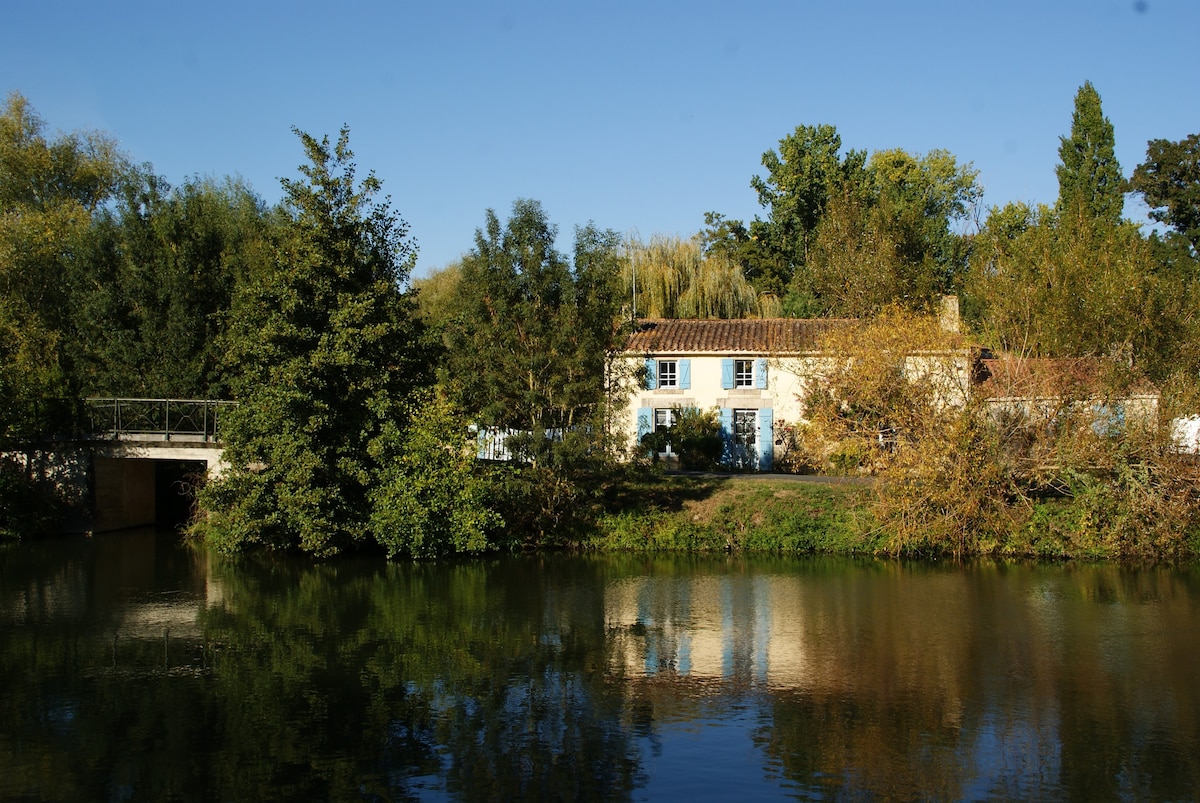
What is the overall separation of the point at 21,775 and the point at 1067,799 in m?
11.4

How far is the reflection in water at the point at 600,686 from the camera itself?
11469 millimetres

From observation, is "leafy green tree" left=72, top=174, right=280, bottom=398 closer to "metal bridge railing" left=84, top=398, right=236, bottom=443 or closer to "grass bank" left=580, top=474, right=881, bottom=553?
"metal bridge railing" left=84, top=398, right=236, bottom=443

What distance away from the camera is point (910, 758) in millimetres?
12031

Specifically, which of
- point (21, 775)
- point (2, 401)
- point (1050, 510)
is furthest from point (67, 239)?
point (1050, 510)

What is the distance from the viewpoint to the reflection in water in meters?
11.5

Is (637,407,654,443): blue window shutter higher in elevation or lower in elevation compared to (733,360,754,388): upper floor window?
lower

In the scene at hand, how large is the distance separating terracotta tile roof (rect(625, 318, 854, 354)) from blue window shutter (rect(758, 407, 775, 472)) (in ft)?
7.24

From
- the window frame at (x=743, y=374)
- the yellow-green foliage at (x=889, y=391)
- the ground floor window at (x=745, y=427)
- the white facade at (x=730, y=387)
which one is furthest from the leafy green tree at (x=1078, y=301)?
the ground floor window at (x=745, y=427)

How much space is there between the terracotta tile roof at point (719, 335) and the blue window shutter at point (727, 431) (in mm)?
1057

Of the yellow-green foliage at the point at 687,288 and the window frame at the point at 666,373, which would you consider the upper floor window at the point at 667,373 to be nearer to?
the window frame at the point at 666,373

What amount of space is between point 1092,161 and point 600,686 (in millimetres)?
40139

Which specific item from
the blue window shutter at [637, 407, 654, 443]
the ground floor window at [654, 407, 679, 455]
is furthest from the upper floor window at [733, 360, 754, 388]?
the blue window shutter at [637, 407, 654, 443]

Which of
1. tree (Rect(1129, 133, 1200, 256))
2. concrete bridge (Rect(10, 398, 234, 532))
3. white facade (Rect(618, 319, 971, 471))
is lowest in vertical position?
concrete bridge (Rect(10, 398, 234, 532))

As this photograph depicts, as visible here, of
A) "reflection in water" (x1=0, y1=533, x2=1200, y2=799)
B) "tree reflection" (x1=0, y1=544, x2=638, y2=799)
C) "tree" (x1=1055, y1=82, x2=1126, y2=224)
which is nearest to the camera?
"tree reflection" (x1=0, y1=544, x2=638, y2=799)
